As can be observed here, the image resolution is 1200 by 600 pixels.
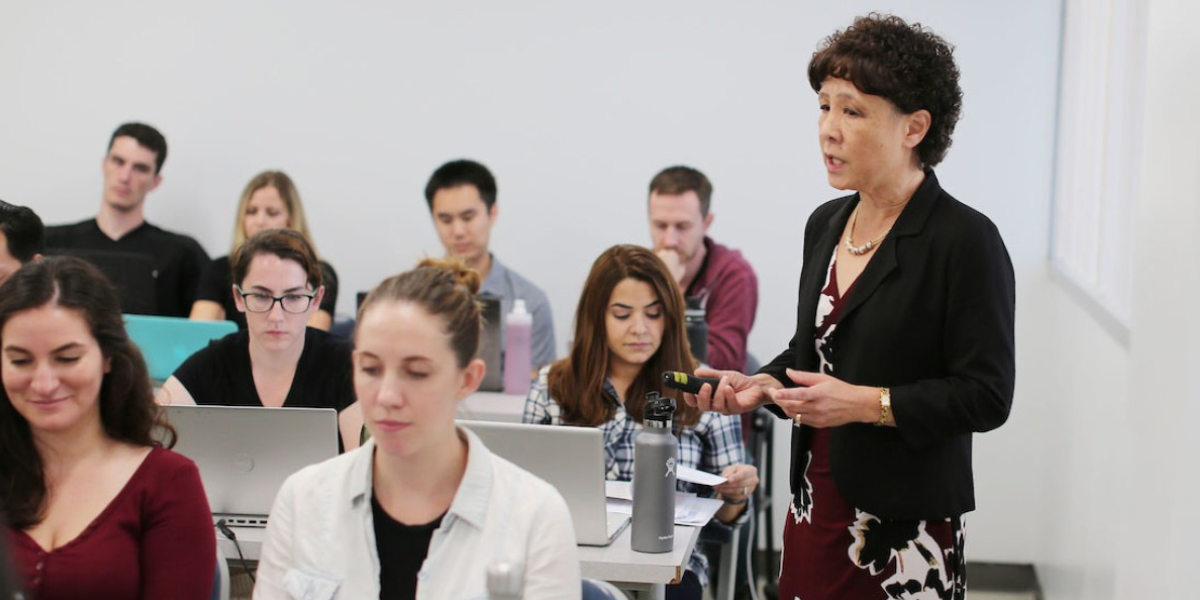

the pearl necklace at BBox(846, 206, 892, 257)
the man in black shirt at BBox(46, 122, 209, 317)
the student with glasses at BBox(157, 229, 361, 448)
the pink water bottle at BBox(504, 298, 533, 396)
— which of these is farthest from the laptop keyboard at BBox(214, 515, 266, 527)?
the man in black shirt at BBox(46, 122, 209, 317)

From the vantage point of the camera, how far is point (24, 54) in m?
5.23

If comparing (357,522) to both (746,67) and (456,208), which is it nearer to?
(456,208)

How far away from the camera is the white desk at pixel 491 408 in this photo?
144 inches

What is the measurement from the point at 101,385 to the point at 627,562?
3.18 feet

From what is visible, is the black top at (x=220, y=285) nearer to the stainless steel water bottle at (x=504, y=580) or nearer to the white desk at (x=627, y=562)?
the white desk at (x=627, y=562)

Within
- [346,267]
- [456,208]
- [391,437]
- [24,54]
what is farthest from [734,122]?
[391,437]

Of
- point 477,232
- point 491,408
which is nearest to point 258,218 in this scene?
point 477,232

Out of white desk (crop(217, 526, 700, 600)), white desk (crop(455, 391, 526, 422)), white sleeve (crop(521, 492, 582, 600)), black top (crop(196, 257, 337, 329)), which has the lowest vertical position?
white desk (crop(217, 526, 700, 600))

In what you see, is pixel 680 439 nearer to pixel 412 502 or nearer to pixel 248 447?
pixel 248 447

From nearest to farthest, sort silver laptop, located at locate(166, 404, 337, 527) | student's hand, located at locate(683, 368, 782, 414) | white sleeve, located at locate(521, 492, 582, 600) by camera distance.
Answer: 1. white sleeve, located at locate(521, 492, 582, 600)
2. student's hand, located at locate(683, 368, 782, 414)
3. silver laptop, located at locate(166, 404, 337, 527)

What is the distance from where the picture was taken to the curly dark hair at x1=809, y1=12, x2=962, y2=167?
6.49 ft

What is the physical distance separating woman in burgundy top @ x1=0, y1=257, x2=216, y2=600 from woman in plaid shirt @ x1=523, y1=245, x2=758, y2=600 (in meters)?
1.20

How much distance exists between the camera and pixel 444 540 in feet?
5.67

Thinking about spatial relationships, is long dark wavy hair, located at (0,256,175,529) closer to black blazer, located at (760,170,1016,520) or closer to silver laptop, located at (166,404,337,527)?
silver laptop, located at (166,404,337,527)
